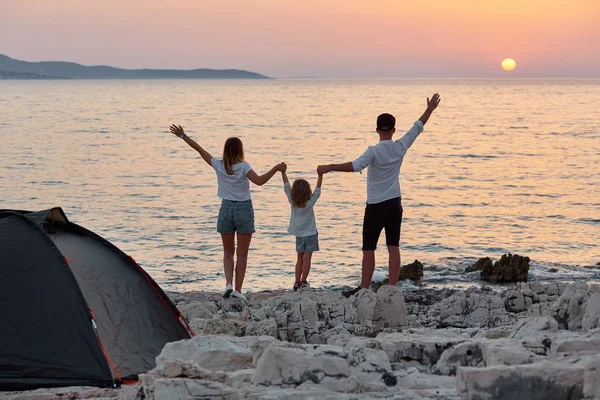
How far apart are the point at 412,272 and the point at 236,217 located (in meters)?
5.96

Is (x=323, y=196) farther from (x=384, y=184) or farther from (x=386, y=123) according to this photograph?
(x=386, y=123)

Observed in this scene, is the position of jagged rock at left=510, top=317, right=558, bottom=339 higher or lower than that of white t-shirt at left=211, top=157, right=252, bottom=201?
lower

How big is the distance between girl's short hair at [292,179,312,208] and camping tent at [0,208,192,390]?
3.13 m

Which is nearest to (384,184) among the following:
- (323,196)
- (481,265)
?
(481,265)

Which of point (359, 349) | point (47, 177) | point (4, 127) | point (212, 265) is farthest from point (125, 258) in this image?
point (4, 127)

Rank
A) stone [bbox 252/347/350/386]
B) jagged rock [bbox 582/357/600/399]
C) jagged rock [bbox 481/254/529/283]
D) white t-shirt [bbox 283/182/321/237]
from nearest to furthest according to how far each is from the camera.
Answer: jagged rock [bbox 582/357/600/399]
stone [bbox 252/347/350/386]
white t-shirt [bbox 283/182/321/237]
jagged rock [bbox 481/254/529/283]

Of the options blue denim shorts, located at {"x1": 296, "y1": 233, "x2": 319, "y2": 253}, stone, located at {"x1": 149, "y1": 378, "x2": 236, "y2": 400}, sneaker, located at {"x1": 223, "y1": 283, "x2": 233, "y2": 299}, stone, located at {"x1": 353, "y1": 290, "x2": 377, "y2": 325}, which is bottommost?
sneaker, located at {"x1": 223, "y1": 283, "x2": 233, "y2": 299}

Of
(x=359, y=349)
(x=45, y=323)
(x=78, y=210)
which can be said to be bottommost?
(x=78, y=210)

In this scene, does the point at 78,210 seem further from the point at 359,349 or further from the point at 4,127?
the point at 4,127

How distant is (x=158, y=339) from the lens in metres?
7.80

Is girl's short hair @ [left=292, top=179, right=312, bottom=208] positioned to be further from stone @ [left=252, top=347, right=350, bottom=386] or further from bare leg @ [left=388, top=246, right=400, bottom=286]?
stone @ [left=252, top=347, right=350, bottom=386]

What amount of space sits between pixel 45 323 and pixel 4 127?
5515 cm

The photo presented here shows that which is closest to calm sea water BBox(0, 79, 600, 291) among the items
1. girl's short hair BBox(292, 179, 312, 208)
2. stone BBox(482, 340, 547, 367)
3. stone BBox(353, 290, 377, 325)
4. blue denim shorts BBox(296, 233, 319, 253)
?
blue denim shorts BBox(296, 233, 319, 253)

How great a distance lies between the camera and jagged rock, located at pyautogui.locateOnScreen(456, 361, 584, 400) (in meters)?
4.39
